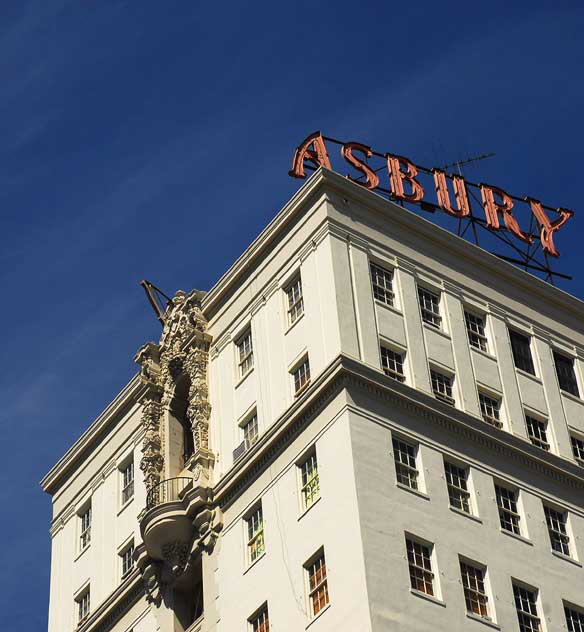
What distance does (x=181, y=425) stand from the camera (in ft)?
309

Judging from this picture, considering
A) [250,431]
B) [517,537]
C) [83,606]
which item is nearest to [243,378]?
[250,431]

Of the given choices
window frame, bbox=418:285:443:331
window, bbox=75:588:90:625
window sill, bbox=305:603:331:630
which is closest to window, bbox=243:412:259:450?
window frame, bbox=418:285:443:331

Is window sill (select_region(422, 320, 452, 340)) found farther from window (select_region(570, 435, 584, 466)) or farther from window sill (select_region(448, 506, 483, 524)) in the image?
window sill (select_region(448, 506, 483, 524))

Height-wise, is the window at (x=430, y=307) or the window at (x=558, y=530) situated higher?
the window at (x=430, y=307)

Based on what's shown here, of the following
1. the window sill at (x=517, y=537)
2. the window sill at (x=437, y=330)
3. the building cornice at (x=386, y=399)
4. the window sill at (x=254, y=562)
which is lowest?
the window sill at (x=254, y=562)

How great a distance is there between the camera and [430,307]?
8788cm

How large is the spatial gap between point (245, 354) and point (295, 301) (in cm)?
463

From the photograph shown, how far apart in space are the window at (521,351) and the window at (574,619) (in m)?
14.0

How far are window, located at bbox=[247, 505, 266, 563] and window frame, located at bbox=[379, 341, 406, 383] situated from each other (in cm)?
849

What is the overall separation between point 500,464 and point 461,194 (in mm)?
19935

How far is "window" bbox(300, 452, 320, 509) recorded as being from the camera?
258 feet

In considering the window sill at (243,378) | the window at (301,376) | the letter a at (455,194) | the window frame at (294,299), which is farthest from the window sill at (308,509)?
the letter a at (455,194)

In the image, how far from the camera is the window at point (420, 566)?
246 feet

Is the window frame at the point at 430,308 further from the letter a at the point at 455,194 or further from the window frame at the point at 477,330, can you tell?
the letter a at the point at 455,194
